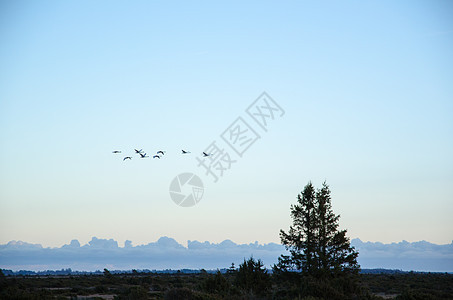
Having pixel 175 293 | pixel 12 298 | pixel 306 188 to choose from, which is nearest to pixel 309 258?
pixel 306 188

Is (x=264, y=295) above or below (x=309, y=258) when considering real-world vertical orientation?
below

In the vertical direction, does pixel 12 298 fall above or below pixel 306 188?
below

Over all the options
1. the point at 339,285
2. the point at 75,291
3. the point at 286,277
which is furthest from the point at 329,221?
the point at 75,291

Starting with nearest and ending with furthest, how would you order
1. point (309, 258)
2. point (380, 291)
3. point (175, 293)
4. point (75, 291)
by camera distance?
point (175, 293) → point (309, 258) → point (75, 291) → point (380, 291)

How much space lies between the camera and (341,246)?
3209cm

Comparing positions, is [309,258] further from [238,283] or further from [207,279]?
[207,279]

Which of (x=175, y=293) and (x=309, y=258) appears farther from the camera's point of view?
(x=309, y=258)

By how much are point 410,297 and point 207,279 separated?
37.9 ft

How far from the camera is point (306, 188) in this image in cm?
3294

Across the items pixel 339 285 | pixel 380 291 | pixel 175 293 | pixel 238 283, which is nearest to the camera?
pixel 175 293

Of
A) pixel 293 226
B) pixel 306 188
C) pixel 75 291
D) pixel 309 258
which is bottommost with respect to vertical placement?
pixel 75 291

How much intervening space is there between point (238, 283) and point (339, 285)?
624 cm

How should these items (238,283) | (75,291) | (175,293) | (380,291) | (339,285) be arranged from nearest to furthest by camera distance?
(175,293)
(339,285)
(238,283)
(75,291)
(380,291)

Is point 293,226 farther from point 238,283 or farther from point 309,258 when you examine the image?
point 238,283
